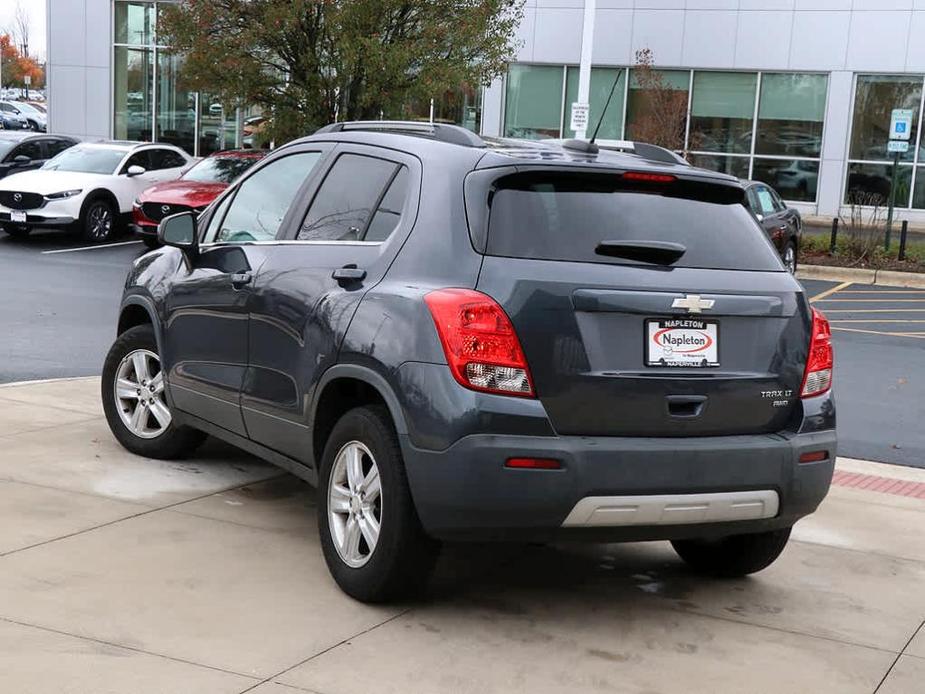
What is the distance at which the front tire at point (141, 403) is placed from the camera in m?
6.85

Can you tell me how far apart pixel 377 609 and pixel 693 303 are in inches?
63.7

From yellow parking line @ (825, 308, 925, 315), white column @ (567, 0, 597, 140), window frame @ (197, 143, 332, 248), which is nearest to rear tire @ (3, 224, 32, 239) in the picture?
white column @ (567, 0, 597, 140)

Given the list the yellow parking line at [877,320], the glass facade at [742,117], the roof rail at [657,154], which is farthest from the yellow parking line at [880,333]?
the glass facade at [742,117]

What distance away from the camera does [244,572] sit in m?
5.18

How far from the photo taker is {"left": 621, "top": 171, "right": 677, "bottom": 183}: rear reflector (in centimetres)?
485

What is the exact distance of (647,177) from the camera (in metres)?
4.88

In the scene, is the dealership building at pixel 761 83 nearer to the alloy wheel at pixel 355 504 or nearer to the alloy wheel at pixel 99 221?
the alloy wheel at pixel 99 221

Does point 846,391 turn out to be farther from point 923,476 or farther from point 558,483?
point 558,483

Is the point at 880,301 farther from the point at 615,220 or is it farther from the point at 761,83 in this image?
the point at 615,220

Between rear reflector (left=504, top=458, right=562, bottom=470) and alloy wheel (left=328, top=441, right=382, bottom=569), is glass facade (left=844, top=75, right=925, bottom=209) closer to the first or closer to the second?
alloy wheel (left=328, top=441, right=382, bottom=569)

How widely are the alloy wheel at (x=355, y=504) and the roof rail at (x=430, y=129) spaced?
49.9 inches

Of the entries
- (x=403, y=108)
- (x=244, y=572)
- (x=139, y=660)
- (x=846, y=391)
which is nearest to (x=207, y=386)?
(x=244, y=572)

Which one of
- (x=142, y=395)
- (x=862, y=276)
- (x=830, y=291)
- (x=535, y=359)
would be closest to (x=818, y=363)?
(x=535, y=359)

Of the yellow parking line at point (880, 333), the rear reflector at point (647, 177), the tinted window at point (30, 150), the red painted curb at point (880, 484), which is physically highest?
the rear reflector at point (647, 177)
